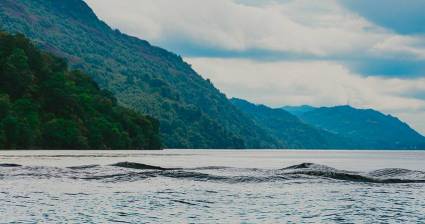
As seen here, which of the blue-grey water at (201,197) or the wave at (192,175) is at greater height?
the wave at (192,175)

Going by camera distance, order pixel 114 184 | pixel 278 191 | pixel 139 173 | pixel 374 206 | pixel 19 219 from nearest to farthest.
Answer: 1. pixel 19 219
2. pixel 374 206
3. pixel 278 191
4. pixel 114 184
5. pixel 139 173

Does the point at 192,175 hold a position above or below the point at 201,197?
above

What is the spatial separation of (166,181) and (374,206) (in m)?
22.4

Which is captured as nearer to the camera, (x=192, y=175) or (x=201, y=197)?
(x=201, y=197)

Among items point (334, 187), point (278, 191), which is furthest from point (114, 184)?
point (334, 187)

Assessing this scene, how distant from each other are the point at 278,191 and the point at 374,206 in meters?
11.3

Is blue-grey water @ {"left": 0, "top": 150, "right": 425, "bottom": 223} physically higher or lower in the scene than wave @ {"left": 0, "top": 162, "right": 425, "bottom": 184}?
lower

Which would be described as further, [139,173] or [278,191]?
[139,173]

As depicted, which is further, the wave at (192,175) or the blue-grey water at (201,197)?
the wave at (192,175)

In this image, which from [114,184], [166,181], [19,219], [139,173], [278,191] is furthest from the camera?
[139,173]

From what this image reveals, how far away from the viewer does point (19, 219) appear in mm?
32875

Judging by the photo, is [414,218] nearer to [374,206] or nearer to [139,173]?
[374,206]

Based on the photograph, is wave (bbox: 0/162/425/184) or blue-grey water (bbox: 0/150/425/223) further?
wave (bbox: 0/162/425/184)

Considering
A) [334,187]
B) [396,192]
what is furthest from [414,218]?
[334,187]
